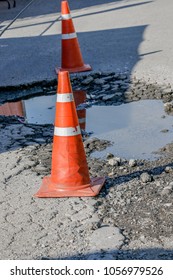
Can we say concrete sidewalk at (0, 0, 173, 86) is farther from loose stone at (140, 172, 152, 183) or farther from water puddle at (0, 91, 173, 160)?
loose stone at (140, 172, 152, 183)

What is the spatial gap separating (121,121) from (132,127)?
28cm

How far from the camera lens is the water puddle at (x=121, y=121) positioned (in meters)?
7.29

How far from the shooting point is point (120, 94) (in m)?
9.18

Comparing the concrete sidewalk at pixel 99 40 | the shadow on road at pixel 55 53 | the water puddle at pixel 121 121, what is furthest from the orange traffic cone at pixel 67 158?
the shadow on road at pixel 55 53

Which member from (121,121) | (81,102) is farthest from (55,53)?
(121,121)

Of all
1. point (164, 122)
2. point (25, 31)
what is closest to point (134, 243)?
point (164, 122)

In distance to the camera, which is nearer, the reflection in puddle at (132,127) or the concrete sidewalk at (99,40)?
the reflection in puddle at (132,127)

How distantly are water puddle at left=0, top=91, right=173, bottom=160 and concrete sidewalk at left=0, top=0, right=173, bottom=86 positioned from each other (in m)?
1.03

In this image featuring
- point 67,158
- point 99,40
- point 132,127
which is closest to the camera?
point 67,158

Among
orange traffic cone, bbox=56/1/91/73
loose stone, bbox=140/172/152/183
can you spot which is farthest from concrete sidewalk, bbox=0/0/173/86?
loose stone, bbox=140/172/152/183

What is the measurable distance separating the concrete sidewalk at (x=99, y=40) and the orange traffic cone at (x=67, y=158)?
342 centimetres

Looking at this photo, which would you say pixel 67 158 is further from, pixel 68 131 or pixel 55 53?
pixel 55 53

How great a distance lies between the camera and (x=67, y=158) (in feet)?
20.4

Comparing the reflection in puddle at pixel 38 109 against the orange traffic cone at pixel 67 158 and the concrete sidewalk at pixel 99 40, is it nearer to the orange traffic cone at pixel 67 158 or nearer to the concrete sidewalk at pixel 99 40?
the concrete sidewalk at pixel 99 40
